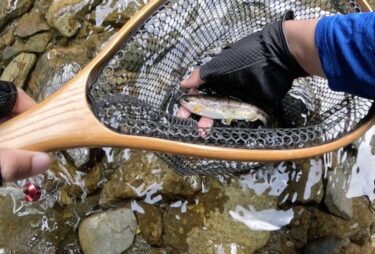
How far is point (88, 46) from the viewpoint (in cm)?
271

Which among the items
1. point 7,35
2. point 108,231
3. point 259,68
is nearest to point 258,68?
point 259,68

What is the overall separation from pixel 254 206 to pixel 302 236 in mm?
282

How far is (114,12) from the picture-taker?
2.71 metres

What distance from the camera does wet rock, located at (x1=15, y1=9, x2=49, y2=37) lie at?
9.22ft

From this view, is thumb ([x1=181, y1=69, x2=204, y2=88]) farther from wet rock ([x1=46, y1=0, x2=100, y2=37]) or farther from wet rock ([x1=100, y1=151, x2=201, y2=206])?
wet rock ([x1=46, y1=0, x2=100, y2=37])

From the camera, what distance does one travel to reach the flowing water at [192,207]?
2369mm

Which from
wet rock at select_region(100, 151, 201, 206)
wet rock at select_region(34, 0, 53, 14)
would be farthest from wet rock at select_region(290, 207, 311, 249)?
wet rock at select_region(34, 0, 53, 14)

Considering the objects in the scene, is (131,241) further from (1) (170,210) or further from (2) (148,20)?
(2) (148,20)

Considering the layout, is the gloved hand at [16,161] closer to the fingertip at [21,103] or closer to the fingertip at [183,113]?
the fingertip at [21,103]

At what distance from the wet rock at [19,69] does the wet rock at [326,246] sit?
70.1 inches

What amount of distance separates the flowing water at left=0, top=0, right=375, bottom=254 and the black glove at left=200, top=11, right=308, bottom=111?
601mm

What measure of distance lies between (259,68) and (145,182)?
90 centimetres

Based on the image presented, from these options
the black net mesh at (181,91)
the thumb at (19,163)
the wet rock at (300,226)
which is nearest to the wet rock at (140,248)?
the black net mesh at (181,91)

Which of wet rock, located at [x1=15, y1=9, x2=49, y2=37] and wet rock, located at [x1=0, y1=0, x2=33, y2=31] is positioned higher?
wet rock, located at [x1=0, y1=0, x2=33, y2=31]
